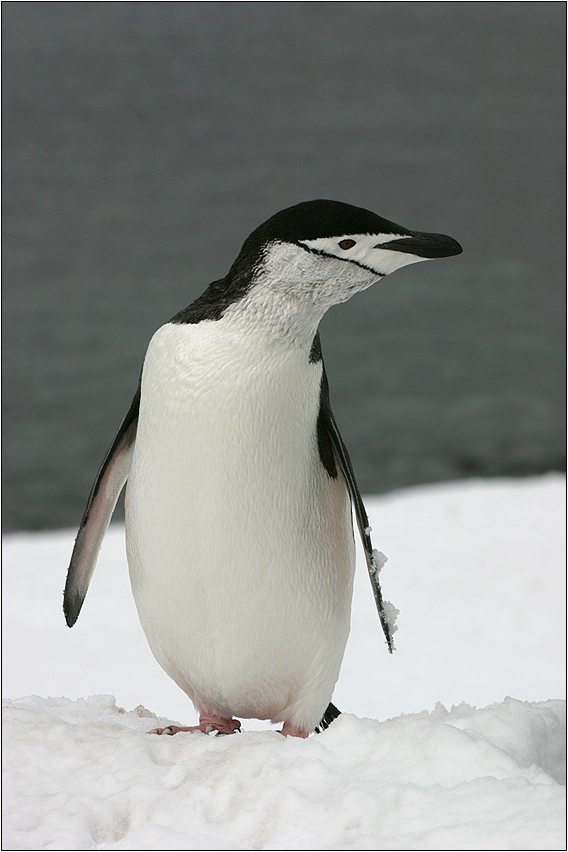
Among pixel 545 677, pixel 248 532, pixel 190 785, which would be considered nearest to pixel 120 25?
pixel 545 677

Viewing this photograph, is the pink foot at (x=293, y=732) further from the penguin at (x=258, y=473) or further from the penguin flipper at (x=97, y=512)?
the penguin flipper at (x=97, y=512)

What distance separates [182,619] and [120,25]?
10.9ft

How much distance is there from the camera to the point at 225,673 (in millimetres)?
1109

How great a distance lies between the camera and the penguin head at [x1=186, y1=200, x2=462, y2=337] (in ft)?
3.34

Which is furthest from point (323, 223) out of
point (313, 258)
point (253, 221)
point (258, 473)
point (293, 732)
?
point (253, 221)

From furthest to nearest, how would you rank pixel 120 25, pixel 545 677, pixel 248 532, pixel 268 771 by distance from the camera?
pixel 120 25, pixel 545 677, pixel 248 532, pixel 268 771

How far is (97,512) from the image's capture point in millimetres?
1247

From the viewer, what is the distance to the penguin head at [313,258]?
1.02m

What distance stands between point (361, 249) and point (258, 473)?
273 mm

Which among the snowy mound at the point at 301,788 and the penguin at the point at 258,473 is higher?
the penguin at the point at 258,473

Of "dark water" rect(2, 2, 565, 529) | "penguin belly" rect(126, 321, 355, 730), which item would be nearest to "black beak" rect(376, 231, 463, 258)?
"penguin belly" rect(126, 321, 355, 730)

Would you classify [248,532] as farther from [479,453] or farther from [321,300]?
[479,453]

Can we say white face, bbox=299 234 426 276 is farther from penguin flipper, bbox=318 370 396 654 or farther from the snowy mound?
the snowy mound

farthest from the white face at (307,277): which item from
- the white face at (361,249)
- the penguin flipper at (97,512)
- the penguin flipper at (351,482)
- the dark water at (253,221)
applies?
the dark water at (253,221)
